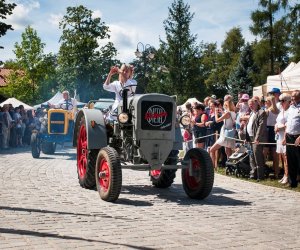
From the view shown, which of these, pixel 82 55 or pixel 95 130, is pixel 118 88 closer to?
pixel 95 130

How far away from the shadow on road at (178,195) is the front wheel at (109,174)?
0.99 feet

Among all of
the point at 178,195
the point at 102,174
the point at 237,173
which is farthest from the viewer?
the point at 237,173

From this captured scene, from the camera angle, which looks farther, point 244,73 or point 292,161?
point 244,73

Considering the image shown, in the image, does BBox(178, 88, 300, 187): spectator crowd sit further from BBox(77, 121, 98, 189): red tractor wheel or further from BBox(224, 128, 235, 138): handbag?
BBox(77, 121, 98, 189): red tractor wheel

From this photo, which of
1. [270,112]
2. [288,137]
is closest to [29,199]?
[288,137]

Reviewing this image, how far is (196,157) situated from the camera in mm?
7617

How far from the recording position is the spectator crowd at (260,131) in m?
9.03

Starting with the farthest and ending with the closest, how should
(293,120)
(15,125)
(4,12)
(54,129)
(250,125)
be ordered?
(4,12) < (15,125) < (54,129) < (250,125) < (293,120)

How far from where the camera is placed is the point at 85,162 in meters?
Answer: 8.71

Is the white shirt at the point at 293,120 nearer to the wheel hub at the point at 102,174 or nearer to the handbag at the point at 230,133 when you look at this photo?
the handbag at the point at 230,133

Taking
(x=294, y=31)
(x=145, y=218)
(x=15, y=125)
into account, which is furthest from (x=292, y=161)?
(x=294, y=31)

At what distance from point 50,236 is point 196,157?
3311 mm

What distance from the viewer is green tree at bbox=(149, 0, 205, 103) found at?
48.3m

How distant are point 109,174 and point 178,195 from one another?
1.56 m
